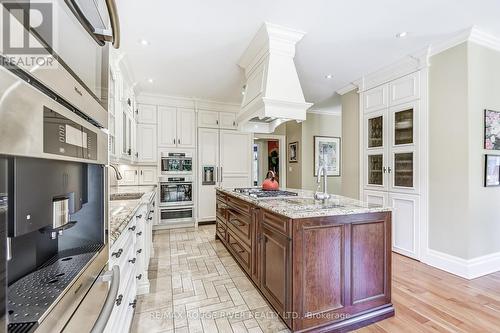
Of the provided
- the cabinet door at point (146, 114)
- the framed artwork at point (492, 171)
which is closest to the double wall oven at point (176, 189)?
the cabinet door at point (146, 114)

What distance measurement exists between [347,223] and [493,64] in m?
2.82

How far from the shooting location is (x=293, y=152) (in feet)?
20.0

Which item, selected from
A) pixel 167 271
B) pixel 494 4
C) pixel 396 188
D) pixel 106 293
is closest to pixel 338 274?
pixel 106 293

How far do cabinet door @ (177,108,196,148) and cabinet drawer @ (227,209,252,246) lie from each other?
222 cm

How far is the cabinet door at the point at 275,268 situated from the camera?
1610mm

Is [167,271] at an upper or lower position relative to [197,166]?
lower

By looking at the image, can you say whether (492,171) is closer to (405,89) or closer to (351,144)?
(405,89)

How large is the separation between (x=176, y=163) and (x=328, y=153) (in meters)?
3.77

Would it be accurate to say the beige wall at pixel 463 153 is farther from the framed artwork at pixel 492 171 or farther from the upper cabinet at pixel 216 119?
the upper cabinet at pixel 216 119

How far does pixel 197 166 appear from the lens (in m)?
4.73

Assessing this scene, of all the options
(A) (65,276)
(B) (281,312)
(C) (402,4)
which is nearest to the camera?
(A) (65,276)

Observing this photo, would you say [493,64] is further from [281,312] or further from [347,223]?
[281,312]

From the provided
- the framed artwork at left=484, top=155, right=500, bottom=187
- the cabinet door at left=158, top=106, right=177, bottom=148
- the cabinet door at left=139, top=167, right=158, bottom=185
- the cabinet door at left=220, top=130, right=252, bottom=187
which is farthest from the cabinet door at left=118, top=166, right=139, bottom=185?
the framed artwork at left=484, top=155, right=500, bottom=187

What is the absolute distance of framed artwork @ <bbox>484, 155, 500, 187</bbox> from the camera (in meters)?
2.58
